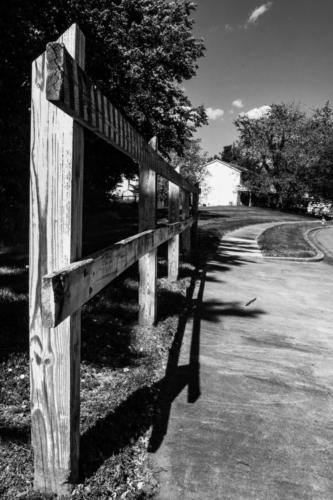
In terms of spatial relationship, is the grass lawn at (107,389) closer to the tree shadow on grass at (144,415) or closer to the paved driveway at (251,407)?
the tree shadow on grass at (144,415)

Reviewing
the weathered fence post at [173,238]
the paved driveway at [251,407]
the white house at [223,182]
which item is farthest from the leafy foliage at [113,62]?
the white house at [223,182]

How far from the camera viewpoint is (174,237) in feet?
23.1

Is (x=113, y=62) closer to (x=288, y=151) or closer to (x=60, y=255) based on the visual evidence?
(x=60, y=255)

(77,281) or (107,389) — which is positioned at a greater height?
(77,281)

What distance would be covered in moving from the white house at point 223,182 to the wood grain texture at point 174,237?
5893 cm

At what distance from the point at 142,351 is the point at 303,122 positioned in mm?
56184

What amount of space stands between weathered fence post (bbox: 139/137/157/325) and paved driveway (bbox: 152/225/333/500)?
527 mm

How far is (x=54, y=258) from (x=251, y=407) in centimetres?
210

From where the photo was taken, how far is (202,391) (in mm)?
3385

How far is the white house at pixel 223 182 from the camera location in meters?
66.2

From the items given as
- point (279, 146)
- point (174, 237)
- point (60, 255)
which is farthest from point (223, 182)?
point (60, 255)

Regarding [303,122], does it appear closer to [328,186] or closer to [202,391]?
[328,186]

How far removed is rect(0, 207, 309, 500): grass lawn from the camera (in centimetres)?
220

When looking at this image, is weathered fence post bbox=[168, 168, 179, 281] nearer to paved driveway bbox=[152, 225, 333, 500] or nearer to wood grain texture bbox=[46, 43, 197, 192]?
paved driveway bbox=[152, 225, 333, 500]
